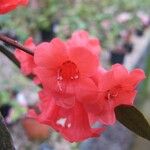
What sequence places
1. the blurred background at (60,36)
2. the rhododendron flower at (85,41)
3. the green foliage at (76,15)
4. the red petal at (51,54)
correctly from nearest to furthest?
the red petal at (51,54) < the rhododendron flower at (85,41) < the blurred background at (60,36) < the green foliage at (76,15)

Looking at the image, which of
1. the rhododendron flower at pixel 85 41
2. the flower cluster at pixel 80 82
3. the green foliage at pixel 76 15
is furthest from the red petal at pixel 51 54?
the green foliage at pixel 76 15

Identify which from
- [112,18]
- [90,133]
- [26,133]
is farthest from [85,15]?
[90,133]

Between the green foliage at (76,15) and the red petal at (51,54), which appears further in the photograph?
the green foliage at (76,15)

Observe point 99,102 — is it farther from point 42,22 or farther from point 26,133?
point 42,22

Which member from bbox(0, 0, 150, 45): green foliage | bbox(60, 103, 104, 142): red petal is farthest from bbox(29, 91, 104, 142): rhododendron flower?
bbox(0, 0, 150, 45): green foliage

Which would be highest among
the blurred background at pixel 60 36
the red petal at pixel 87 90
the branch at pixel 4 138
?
the red petal at pixel 87 90

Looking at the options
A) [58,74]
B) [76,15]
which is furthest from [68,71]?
[76,15]

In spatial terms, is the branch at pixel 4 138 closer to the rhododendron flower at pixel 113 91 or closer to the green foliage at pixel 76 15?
the rhododendron flower at pixel 113 91
